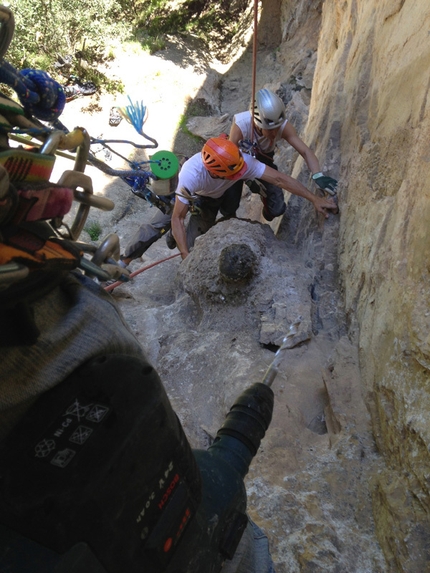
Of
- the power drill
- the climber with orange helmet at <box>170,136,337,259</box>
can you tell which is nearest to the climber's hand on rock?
the climber with orange helmet at <box>170,136,337,259</box>

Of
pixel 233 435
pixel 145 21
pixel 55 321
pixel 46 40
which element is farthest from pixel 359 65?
pixel 145 21

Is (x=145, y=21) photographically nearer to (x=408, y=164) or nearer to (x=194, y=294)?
(x=194, y=294)

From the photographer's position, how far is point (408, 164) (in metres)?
2.20

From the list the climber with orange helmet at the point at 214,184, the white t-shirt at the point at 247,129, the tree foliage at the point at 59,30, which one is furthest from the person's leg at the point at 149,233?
the tree foliage at the point at 59,30

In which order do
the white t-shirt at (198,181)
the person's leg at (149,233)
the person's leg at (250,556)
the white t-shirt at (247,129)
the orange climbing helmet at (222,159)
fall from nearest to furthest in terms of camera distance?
the person's leg at (250,556), the orange climbing helmet at (222,159), the white t-shirt at (198,181), the white t-shirt at (247,129), the person's leg at (149,233)

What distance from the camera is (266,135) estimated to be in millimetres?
4352

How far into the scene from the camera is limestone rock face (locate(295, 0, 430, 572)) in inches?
63.6

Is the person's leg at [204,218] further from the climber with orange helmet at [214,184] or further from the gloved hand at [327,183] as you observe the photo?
the gloved hand at [327,183]

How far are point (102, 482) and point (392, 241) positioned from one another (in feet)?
6.10

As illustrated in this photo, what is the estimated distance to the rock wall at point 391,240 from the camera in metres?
1.62

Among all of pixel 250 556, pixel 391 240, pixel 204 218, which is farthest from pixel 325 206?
pixel 250 556

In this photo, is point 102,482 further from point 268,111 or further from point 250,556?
point 268,111

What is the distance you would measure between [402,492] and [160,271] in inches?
161

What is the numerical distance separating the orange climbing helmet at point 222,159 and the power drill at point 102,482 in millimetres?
3033
